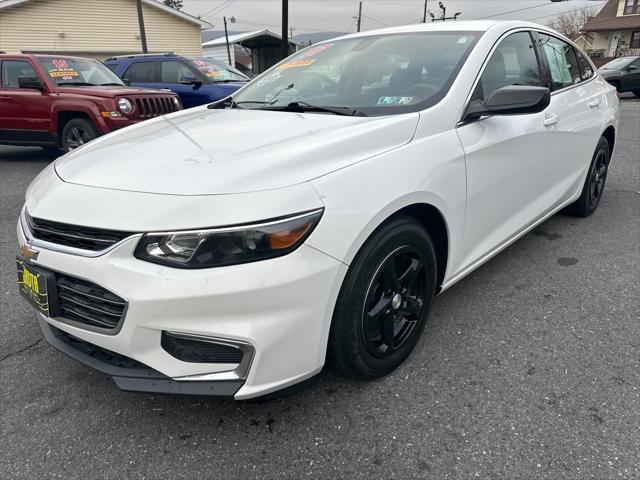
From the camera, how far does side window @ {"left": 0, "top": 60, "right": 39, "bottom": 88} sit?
7.48 m

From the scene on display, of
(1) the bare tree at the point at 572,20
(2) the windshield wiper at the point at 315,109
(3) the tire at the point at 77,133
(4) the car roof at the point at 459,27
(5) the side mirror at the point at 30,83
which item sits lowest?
(3) the tire at the point at 77,133

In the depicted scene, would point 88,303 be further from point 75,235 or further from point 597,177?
point 597,177

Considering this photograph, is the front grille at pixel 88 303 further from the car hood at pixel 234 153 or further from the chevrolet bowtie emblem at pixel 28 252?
the car hood at pixel 234 153

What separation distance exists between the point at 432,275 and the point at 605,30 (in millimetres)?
45269

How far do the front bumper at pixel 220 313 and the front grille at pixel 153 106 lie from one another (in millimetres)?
5695

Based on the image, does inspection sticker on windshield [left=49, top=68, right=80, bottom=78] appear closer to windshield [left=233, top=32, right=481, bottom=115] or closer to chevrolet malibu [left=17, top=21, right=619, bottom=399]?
windshield [left=233, top=32, right=481, bottom=115]

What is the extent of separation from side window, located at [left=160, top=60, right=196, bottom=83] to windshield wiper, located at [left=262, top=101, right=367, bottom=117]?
6923 mm

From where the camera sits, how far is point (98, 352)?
1.92 meters

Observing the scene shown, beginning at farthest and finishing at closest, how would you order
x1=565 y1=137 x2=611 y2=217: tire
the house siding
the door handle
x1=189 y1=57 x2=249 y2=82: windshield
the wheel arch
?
the house siding, x1=189 y1=57 x2=249 y2=82: windshield, the wheel arch, x1=565 y1=137 x2=611 y2=217: tire, the door handle

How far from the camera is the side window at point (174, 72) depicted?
9.07m

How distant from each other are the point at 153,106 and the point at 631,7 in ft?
142

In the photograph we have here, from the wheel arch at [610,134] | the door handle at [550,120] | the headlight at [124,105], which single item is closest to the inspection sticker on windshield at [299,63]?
the door handle at [550,120]

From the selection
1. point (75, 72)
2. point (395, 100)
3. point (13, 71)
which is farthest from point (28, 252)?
point (13, 71)

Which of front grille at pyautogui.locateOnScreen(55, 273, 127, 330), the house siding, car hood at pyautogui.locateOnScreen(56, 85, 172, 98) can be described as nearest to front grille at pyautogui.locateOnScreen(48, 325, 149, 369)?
front grille at pyautogui.locateOnScreen(55, 273, 127, 330)
